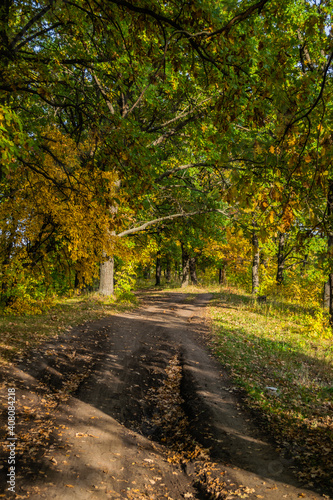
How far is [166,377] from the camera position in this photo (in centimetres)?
744

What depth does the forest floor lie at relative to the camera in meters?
3.70

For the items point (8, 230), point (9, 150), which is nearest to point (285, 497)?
point (9, 150)

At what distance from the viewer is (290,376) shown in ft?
25.1

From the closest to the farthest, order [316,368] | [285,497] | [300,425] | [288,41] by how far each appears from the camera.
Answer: [285,497] < [288,41] < [300,425] < [316,368]

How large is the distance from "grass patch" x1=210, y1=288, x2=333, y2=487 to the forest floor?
0.35 meters

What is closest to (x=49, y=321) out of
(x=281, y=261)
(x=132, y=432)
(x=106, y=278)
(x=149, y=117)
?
(x=106, y=278)

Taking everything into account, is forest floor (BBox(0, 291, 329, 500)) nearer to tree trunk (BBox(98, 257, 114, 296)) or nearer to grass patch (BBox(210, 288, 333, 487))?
grass patch (BBox(210, 288, 333, 487))

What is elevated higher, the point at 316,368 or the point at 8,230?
the point at 8,230

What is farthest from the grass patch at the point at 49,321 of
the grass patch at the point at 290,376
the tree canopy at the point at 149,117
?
the grass patch at the point at 290,376

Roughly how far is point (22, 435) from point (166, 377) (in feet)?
12.2

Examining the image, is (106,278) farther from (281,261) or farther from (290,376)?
(281,261)

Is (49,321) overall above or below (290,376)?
above

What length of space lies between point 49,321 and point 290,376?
304 inches

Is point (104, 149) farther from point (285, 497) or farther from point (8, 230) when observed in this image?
point (8, 230)
